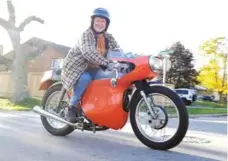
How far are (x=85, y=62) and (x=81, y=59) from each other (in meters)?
0.06

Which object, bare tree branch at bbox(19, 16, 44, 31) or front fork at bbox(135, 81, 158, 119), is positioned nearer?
front fork at bbox(135, 81, 158, 119)

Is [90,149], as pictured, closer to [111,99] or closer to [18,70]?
[111,99]

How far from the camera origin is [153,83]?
4094 mm

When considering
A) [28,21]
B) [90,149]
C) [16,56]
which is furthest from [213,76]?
[90,149]

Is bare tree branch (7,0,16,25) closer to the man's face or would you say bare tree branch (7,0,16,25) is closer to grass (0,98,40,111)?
grass (0,98,40,111)

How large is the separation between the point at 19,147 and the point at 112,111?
3.32ft

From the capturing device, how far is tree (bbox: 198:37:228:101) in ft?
133

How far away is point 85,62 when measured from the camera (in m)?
4.32

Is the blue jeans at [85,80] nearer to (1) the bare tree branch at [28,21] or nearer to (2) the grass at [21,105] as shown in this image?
(2) the grass at [21,105]

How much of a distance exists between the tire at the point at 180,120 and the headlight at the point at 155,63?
0.66 feet

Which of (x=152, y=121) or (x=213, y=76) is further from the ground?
(x=213, y=76)

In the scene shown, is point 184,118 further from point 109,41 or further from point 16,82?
point 16,82

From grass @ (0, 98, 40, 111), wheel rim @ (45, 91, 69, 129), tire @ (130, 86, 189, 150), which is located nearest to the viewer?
tire @ (130, 86, 189, 150)

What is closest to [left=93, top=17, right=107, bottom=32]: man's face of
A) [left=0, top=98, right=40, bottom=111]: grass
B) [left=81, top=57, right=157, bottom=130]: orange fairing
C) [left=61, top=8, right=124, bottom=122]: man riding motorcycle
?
[left=61, top=8, right=124, bottom=122]: man riding motorcycle
